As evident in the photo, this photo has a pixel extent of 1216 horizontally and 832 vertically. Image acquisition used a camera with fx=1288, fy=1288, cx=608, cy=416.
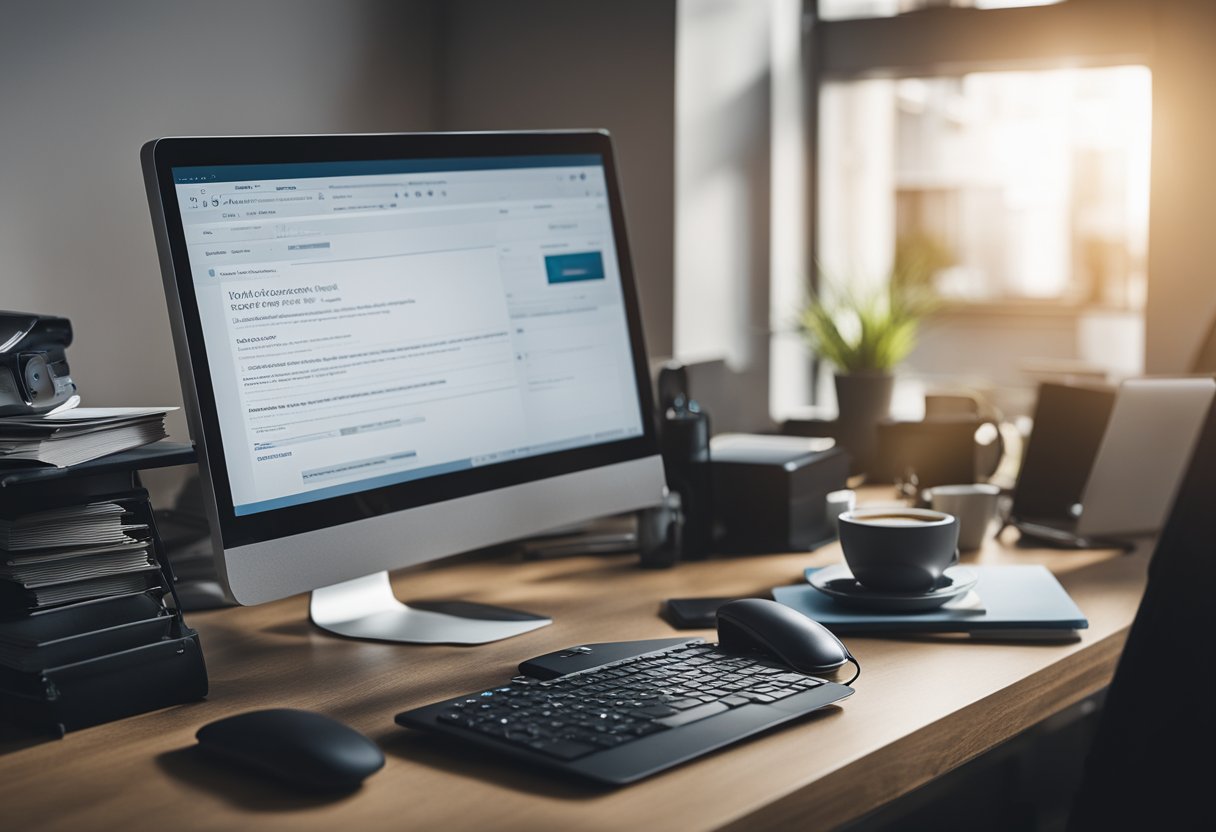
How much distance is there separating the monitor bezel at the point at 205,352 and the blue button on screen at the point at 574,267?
1.5 inches

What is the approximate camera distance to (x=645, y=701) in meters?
0.95

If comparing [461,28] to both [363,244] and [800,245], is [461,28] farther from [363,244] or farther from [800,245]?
[363,244]

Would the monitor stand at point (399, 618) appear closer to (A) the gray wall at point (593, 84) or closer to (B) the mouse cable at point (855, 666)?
(B) the mouse cable at point (855, 666)

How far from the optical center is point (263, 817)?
2.59 ft

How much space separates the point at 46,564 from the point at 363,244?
1.28ft

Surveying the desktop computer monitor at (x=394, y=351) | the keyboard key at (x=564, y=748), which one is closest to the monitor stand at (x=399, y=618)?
the desktop computer monitor at (x=394, y=351)

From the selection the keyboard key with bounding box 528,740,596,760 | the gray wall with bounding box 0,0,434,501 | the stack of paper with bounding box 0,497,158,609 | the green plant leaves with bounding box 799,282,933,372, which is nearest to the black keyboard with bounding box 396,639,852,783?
the keyboard key with bounding box 528,740,596,760

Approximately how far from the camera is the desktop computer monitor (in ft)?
3.52

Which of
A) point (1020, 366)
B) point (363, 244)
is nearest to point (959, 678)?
point (363, 244)

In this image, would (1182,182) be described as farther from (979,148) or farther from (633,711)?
(633,711)

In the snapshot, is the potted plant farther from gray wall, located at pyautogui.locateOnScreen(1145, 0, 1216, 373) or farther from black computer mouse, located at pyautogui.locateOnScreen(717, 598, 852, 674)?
black computer mouse, located at pyautogui.locateOnScreen(717, 598, 852, 674)

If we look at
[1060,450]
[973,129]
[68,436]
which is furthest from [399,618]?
[973,129]

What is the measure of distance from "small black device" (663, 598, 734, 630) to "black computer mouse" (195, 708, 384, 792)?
0.42 m

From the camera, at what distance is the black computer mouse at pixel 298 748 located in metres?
0.82
